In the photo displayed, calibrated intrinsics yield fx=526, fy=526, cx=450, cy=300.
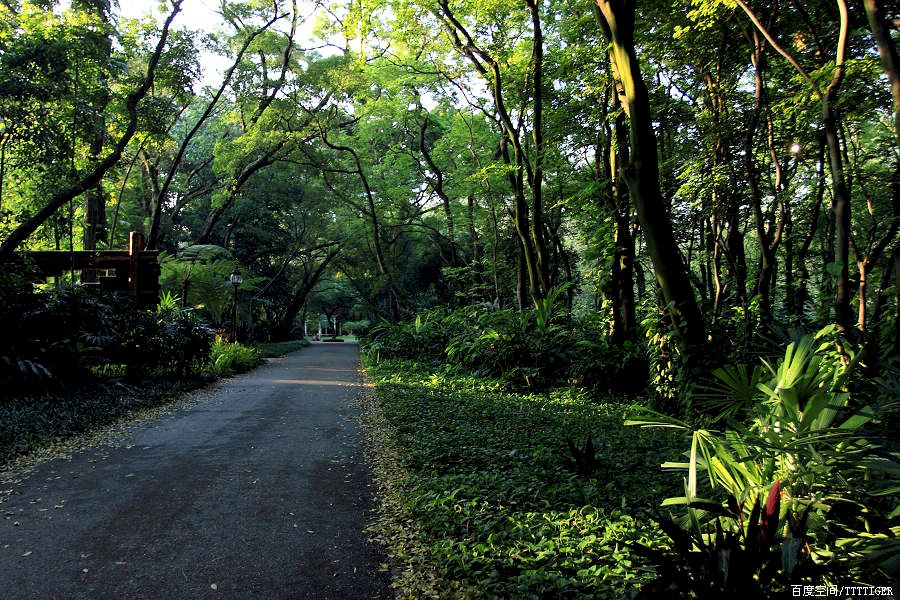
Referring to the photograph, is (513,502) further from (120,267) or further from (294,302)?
(294,302)

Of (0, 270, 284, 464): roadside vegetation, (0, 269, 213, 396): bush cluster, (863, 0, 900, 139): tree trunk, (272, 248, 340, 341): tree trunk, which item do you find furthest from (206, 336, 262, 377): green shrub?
(272, 248, 340, 341): tree trunk

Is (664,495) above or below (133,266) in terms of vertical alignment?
below

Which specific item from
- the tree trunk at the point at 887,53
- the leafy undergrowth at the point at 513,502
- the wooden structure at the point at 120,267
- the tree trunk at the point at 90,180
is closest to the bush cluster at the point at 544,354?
the leafy undergrowth at the point at 513,502

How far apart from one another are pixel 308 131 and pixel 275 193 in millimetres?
8092

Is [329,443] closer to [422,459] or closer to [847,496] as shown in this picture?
[422,459]

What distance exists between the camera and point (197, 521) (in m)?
3.97

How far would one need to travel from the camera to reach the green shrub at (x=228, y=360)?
1378cm

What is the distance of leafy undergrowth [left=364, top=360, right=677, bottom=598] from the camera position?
2969 mm

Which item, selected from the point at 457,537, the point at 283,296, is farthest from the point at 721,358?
the point at 283,296

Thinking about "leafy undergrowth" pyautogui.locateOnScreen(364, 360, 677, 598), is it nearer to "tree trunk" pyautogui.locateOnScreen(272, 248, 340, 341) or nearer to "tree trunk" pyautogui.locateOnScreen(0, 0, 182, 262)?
"tree trunk" pyautogui.locateOnScreen(0, 0, 182, 262)

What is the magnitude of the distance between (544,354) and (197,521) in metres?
7.88

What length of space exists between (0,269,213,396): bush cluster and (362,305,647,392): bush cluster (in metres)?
6.45

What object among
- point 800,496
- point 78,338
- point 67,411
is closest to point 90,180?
point 78,338

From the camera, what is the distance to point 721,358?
6492 millimetres
